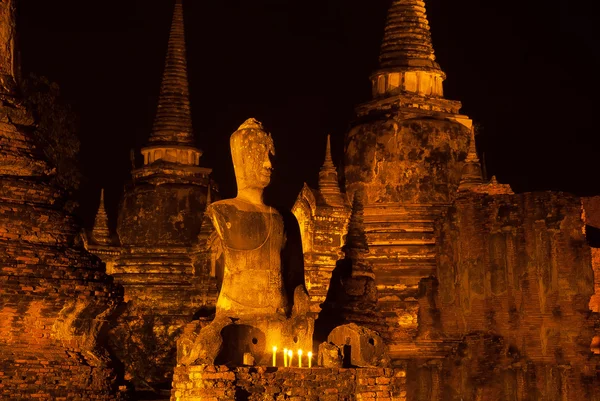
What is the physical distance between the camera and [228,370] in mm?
11617

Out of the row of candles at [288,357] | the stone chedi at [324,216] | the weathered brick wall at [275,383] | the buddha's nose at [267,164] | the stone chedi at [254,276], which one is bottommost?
the weathered brick wall at [275,383]

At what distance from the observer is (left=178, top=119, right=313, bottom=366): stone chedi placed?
39.8 ft

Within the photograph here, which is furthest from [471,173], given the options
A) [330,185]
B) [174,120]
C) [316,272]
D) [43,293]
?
[43,293]

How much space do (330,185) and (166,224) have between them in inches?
253

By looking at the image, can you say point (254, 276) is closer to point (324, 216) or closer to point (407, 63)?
point (324, 216)

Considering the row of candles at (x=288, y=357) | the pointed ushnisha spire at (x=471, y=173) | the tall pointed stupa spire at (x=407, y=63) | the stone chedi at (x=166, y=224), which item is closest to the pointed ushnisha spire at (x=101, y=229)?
the stone chedi at (x=166, y=224)

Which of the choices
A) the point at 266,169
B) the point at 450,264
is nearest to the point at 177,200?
the point at 450,264

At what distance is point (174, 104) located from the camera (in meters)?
31.0

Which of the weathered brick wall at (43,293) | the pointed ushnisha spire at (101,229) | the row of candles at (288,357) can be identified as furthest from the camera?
the pointed ushnisha spire at (101,229)

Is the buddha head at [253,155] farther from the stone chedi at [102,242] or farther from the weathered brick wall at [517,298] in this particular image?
the stone chedi at [102,242]

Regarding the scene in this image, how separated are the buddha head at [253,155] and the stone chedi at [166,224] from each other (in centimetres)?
1143

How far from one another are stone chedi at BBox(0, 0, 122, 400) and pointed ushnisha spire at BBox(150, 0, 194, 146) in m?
14.8

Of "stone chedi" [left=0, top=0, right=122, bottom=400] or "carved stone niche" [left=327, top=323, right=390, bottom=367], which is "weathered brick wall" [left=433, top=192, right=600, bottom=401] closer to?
"stone chedi" [left=0, top=0, right=122, bottom=400]

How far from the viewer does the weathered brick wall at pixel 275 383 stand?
11.6 meters
